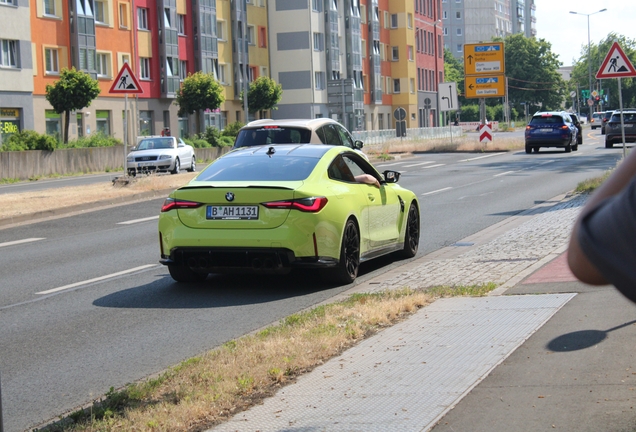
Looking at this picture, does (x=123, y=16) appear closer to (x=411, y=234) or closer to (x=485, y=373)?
(x=411, y=234)

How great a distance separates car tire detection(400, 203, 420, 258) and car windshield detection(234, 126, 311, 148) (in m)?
7.72

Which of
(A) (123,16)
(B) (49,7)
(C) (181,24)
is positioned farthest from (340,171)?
(C) (181,24)

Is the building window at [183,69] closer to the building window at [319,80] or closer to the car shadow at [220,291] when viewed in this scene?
the building window at [319,80]

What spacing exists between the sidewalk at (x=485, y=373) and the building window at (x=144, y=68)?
55.2m

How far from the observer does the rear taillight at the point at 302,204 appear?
9.94 m

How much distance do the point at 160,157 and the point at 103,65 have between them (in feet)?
78.7

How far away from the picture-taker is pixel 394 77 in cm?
10556

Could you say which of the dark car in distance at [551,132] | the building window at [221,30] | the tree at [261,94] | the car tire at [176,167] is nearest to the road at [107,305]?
the car tire at [176,167]

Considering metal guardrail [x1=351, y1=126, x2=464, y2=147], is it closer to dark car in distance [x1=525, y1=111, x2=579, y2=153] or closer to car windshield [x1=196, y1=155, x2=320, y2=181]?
dark car in distance [x1=525, y1=111, x2=579, y2=153]

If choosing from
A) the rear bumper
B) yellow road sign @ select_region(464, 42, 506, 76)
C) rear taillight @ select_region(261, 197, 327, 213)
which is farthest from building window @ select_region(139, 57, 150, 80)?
rear taillight @ select_region(261, 197, 327, 213)

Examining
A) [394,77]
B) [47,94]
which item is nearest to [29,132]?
[47,94]

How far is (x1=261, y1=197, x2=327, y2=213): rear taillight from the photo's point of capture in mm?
9938

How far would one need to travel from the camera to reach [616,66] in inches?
863

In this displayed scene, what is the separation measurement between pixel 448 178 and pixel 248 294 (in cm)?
2047
